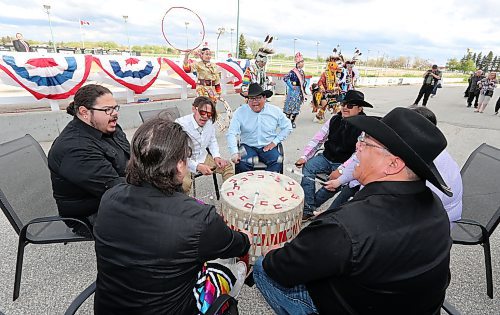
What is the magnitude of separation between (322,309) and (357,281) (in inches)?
13.2

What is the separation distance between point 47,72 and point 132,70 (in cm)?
155

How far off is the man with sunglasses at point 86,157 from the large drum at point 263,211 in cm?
83

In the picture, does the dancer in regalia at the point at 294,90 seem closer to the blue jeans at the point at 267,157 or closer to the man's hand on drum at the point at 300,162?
the blue jeans at the point at 267,157

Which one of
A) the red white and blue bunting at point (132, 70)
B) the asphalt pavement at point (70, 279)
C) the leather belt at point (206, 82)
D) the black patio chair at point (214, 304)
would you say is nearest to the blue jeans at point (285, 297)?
the black patio chair at point (214, 304)

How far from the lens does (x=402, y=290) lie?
3.52 feet

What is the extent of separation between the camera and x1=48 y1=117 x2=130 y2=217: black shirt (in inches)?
74.4

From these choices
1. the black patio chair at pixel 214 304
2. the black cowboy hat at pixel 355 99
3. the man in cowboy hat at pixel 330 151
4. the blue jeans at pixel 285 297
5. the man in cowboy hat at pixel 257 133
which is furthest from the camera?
the man in cowboy hat at pixel 257 133

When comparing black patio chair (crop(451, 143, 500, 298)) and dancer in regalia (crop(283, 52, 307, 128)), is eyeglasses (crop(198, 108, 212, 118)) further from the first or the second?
dancer in regalia (crop(283, 52, 307, 128))

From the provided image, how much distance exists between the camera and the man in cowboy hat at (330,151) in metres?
2.99

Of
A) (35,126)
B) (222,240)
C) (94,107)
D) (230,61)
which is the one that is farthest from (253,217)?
(230,61)

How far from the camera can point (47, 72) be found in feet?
16.7

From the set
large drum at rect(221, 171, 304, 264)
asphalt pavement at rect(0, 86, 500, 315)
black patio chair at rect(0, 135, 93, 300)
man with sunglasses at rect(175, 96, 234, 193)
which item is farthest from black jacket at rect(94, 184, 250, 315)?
man with sunglasses at rect(175, 96, 234, 193)

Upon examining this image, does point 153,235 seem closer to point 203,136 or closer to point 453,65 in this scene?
point 203,136

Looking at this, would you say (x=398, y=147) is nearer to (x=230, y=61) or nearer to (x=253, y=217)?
(x=253, y=217)
